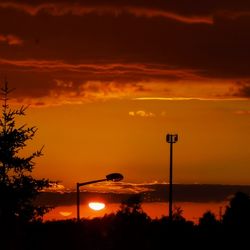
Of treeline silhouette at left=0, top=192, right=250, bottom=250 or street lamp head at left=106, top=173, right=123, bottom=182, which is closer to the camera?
street lamp head at left=106, top=173, right=123, bottom=182

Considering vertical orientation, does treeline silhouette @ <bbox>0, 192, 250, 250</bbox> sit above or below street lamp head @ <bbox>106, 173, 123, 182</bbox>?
below

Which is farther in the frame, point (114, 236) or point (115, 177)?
point (114, 236)

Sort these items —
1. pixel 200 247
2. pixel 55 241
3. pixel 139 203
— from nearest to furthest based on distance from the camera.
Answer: pixel 55 241 → pixel 200 247 → pixel 139 203

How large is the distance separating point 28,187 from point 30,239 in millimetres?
6185

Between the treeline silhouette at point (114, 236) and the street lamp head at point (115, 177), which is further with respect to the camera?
the treeline silhouette at point (114, 236)

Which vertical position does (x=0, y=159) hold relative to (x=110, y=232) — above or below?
above

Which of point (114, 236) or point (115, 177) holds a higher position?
point (115, 177)

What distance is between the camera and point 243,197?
93375mm

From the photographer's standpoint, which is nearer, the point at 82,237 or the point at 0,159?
the point at 0,159

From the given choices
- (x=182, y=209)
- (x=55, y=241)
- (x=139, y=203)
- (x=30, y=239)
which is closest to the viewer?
(x=30, y=239)

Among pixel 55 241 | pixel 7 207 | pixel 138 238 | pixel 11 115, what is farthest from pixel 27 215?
pixel 138 238

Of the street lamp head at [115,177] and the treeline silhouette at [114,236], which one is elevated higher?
the street lamp head at [115,177]

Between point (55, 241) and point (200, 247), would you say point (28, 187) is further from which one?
point (200, 247)

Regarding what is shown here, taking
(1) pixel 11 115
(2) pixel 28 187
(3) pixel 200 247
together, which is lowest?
(3) pixel 200 247
